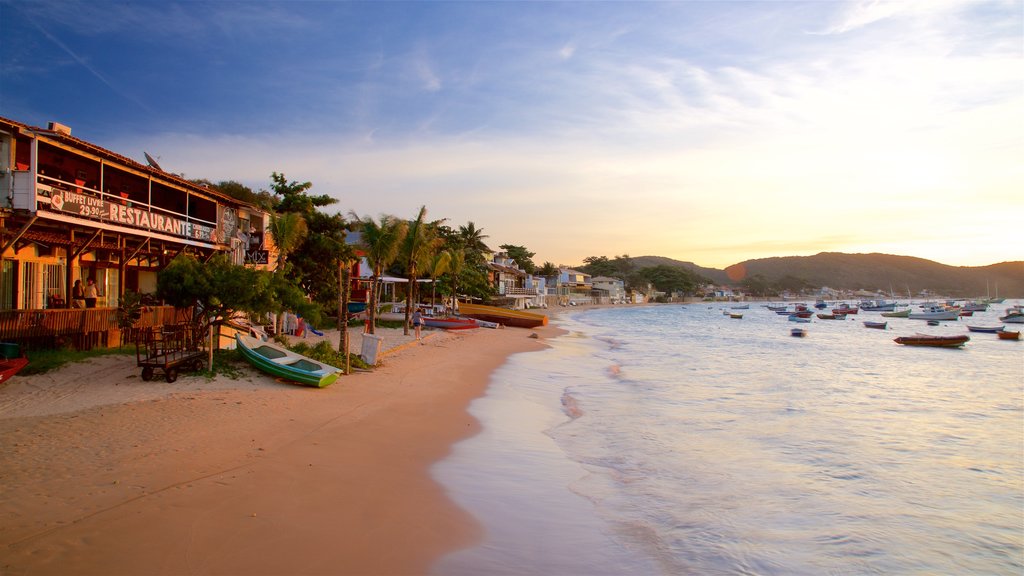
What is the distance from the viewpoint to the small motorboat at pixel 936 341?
36.3 m

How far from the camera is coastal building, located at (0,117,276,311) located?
12.9m

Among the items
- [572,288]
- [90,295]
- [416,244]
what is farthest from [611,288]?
[90,295]

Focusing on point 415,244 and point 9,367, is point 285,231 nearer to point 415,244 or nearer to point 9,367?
point 415,244

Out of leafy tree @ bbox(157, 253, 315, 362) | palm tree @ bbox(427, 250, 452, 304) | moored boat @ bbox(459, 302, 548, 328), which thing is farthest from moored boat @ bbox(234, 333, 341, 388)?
moored boat @ bbox(459, 302, 548, 328)

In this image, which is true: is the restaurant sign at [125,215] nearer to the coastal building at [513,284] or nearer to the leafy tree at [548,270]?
the coastal building at [513,284]

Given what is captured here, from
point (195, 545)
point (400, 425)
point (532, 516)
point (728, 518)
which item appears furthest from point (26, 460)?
point (728, 518)

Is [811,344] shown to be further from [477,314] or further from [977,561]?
[977,561]

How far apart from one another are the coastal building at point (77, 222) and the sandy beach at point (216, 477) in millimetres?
4239

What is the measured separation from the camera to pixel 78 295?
51.7ft

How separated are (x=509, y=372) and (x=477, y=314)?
70.4ft

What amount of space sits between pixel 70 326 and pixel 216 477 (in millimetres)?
9419

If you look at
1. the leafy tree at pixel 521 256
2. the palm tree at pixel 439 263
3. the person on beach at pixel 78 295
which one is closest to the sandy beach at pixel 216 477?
the person on beach at pixel 78 295

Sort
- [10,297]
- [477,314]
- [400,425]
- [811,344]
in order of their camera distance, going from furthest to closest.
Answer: [477,314] < [811,344] < [10,297] < [400,425]

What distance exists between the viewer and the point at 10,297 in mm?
13961
